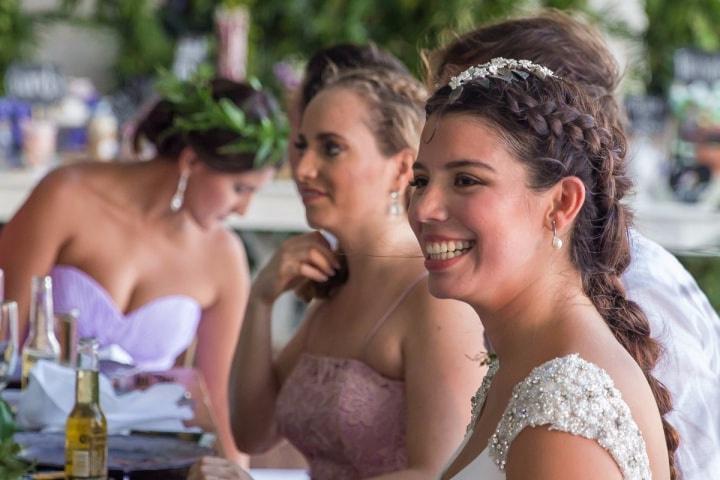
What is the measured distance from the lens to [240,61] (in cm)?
665

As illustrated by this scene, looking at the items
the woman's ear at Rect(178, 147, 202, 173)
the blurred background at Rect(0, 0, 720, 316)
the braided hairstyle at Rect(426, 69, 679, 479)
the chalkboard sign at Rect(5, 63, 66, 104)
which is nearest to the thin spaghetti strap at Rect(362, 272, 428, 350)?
the braided hairstyle at Rect(426, 69, 679, 479)

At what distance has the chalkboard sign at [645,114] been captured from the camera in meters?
7.42

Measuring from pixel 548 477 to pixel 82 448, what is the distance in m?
0.93

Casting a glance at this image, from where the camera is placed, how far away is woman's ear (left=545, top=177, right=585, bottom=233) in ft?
5.24

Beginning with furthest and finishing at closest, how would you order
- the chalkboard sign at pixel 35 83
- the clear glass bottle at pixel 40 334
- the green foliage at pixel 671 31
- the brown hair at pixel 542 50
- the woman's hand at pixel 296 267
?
1. the green foliage at pixel 671 31
2. the chalkboard sign at pixel 35 83
3. the clear glass bottle at pixel 40 334
4. the woman's hand at pixel 296 267
5. the brown hair at pixel 542 50

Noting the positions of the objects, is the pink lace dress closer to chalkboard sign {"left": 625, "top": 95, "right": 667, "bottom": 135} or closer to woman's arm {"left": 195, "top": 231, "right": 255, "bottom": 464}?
woman's arm {"left": 195, "top": 231, "right": 255, "bottom": 464}

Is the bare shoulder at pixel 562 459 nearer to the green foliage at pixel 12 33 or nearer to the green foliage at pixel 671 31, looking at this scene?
the green foliage at pixel 12 33

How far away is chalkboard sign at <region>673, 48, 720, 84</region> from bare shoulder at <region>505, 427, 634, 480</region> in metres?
6.32

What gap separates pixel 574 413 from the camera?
1.42 m

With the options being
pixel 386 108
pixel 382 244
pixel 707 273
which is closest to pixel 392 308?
pixel 382 244

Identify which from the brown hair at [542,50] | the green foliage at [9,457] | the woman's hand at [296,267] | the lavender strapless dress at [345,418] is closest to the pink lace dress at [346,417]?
the lavender strapless dress at [345,418]

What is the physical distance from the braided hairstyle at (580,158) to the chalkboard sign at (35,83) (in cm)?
545

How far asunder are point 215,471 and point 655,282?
788 mm

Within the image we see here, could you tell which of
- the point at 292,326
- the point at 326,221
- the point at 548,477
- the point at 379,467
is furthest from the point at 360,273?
the point at 292,326
